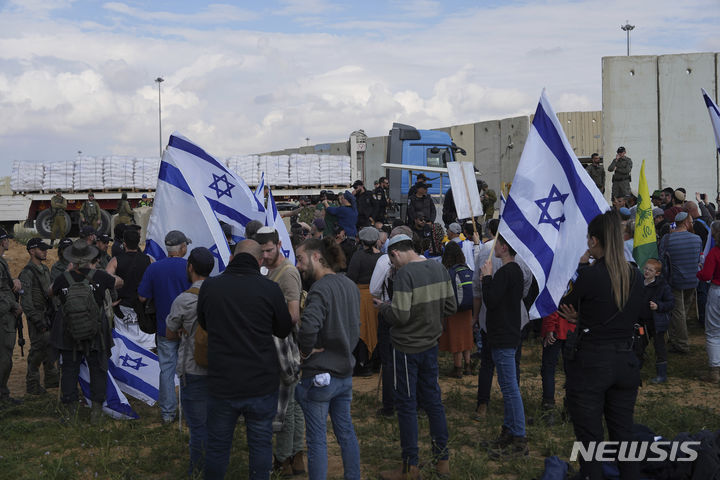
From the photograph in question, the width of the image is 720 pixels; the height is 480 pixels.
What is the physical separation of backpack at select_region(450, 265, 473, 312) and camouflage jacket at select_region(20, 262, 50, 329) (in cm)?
496

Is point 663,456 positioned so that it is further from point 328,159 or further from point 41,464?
point 328,159

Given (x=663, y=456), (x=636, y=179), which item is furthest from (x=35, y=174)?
(x=663, y=456)

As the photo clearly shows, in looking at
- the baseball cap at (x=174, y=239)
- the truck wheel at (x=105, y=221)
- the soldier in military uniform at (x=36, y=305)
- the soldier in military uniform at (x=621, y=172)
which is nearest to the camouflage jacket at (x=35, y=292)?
the soldier in military uniform at (x=36, y=305)

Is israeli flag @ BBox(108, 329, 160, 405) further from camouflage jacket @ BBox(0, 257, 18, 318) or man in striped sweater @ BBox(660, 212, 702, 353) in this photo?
man in striped sweater @ BBox(660, 212, 702, 353)

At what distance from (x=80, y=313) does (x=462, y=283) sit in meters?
4.33

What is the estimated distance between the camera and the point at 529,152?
5.90 m

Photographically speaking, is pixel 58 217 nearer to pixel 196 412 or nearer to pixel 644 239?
pixel 196 412

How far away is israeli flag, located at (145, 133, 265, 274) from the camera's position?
726 centimetres

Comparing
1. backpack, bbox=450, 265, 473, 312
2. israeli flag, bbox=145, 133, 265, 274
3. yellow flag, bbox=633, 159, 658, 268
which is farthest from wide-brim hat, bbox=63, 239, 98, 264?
yellow flag, bbox=633, 159, 658, 268

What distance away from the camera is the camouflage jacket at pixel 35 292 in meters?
8.15

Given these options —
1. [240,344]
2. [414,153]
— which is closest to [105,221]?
[414,153]

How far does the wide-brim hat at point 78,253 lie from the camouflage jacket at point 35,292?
1222 millimetres

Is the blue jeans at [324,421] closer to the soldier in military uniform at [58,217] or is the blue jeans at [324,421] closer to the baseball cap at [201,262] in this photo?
the baseball cap at [201,262]

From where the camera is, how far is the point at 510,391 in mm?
5977
